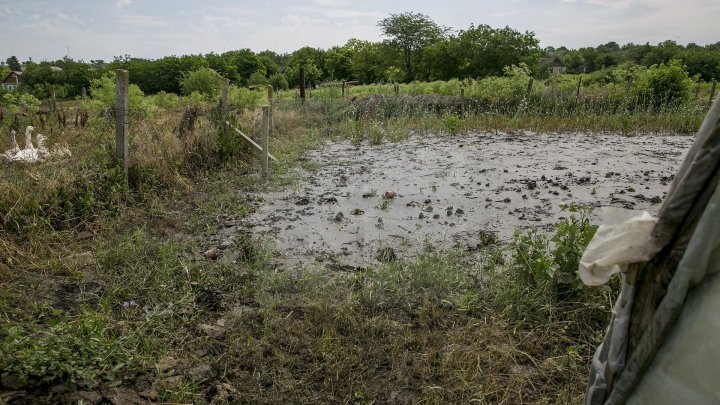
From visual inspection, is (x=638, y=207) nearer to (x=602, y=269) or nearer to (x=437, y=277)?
(x=437, y=277)

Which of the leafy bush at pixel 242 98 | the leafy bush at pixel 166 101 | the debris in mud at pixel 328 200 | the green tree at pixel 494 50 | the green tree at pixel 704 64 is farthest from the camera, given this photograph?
the green tree at pixel 704 64

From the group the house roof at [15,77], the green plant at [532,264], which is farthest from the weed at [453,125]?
the house roof at [15,77]

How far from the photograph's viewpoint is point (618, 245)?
122 centimetres

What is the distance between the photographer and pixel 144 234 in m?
4.53

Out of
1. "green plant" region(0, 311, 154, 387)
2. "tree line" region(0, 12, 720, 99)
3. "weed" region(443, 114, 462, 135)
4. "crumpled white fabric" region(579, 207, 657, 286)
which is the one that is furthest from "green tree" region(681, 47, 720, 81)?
"green plant" region(0, 311, 154, 387)

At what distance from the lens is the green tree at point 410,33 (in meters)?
47.4

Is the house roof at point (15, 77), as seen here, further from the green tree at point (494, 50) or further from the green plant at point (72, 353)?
the green plant at point (72, 353)

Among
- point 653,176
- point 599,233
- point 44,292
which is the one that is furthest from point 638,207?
point 44,292

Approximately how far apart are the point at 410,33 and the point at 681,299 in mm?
49913

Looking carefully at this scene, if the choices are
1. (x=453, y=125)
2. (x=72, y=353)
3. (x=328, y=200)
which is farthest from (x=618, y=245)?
(x=453, y=125)

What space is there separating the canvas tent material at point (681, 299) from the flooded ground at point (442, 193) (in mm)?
3032

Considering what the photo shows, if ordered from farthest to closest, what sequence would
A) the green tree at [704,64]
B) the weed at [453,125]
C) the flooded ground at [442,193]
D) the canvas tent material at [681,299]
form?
the green tree at [704,64], the weed at [453,125], the flooded ground at [442,193], the canvas tent material at [681,299]

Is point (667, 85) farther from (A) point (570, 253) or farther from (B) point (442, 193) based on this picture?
(A) point (570, 253)

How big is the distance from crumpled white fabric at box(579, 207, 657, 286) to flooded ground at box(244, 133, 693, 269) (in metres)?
2.99
